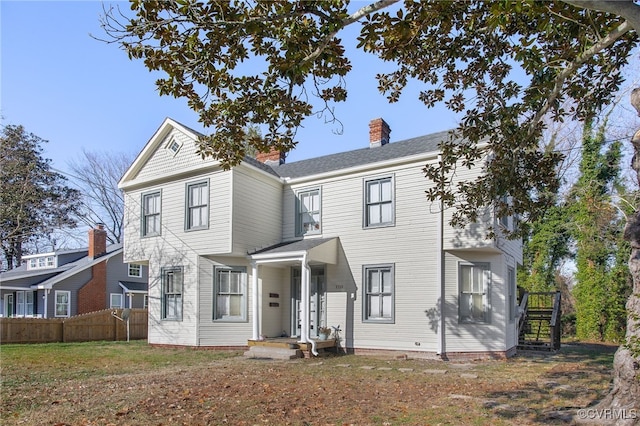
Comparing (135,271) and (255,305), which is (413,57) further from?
(135,271)

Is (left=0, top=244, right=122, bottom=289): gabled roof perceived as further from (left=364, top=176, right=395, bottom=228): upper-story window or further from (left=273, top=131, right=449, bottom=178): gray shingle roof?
(left=364, top=176, right=395, bottom=228): upper-story window

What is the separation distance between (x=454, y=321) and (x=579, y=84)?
7031 millimetres

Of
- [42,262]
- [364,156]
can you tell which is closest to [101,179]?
[42,262]

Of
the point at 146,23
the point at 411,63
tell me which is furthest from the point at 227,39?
the point at 411,63

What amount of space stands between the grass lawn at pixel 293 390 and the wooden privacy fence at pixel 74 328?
533cm

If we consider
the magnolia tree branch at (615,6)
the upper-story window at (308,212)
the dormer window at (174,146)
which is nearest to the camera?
the magnolia tree branch at (615,6)

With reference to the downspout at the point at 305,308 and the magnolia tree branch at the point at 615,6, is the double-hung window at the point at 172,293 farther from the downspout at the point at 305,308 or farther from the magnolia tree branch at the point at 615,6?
the magnolia tree branch at the point at 615,6

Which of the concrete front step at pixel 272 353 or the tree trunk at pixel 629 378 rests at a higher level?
the tree trunk at pixel 629 378

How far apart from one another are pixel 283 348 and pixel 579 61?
1000 centimetres

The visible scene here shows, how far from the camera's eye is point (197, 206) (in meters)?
15.1

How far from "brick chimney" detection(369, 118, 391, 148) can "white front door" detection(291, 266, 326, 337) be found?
5.18 metres

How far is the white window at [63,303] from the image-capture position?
81.0 feet

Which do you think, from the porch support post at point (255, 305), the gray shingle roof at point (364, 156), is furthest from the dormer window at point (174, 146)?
the porch support post at point (255, 305)

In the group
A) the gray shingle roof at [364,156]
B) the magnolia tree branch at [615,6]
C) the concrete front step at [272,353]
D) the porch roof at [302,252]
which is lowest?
the concrete front step at [272,353]
